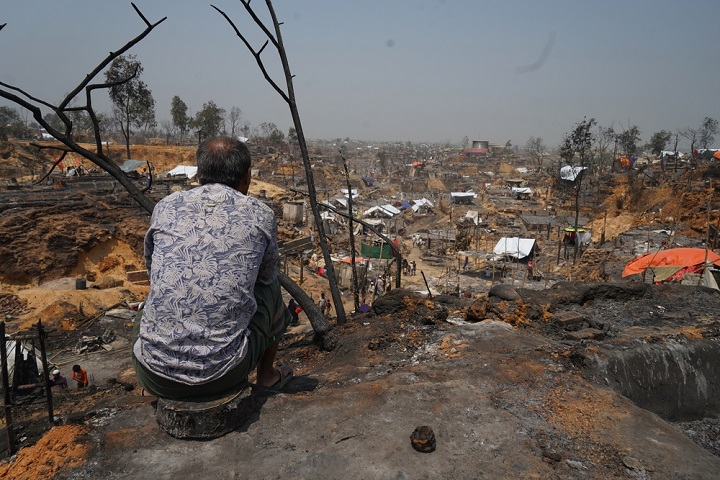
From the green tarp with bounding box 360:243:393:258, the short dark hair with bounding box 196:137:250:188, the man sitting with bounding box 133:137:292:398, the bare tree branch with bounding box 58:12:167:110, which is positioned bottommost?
the green tarp with bounding box 360:243:393:258

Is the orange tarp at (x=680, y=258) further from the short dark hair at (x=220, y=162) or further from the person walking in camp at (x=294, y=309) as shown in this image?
the short dark hair at (x=220, y=162)

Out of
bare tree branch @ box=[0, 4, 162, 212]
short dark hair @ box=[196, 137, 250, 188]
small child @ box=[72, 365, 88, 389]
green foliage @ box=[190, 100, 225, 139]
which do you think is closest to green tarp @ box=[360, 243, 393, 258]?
small child @ box=[72, 365, 88, 389]

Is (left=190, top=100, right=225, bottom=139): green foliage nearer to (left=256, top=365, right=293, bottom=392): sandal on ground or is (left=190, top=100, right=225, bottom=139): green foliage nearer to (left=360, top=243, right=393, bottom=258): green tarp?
(left=360, top=243, right=393, bottom=258): green tarp

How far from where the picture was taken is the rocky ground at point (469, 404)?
2129 mm

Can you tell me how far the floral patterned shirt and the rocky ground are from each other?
42cm

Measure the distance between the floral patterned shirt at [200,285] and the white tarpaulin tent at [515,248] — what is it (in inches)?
669

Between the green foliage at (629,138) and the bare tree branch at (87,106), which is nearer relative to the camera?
the bare tree branch at (87,106)

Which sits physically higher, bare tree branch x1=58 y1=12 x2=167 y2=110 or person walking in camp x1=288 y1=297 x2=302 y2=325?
bare tree branch x1=58 y1=12 x2=167 y2=110

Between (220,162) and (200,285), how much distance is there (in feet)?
2.28

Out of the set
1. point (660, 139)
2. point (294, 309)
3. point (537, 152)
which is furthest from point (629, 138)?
point (294, 309)

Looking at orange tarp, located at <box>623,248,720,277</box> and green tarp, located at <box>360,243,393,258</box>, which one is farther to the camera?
green tarp, located at <box>360,243,393,258</box>

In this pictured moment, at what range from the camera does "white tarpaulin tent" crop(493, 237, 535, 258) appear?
18.6 m

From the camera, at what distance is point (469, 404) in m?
2.69

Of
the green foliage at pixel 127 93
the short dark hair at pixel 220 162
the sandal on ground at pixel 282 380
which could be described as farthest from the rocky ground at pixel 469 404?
the green foliage at pixel 127 93
